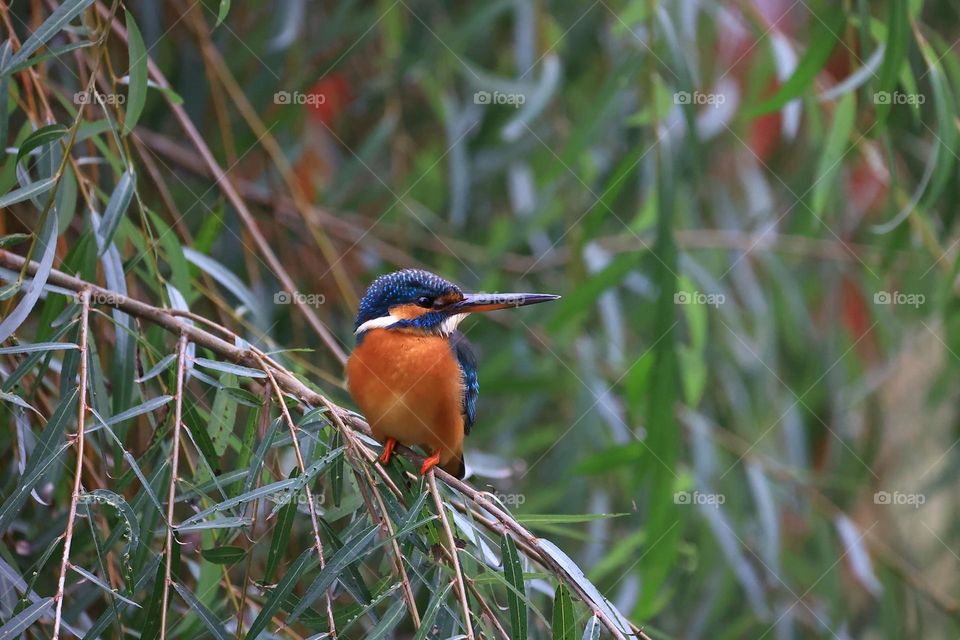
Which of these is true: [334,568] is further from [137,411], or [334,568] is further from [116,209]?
[116,209]

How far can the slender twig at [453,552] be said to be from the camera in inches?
53.7

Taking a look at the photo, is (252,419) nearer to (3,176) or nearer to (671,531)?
(3,176)

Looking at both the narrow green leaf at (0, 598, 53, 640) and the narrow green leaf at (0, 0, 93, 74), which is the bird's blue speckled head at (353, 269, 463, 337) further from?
the narrow green leaf at (0, 598, 53, 640)

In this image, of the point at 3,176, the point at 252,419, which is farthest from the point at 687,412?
the point at 3,176

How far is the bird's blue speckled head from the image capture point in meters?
2.05

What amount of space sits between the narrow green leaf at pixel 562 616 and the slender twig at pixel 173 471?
53 centimetres

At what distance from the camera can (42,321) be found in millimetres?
1847

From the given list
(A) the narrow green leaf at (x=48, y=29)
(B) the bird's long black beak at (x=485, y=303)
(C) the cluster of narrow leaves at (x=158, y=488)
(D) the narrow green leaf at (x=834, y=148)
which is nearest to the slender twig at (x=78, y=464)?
(C) the cluster of narrow leaves at (x=158, y=488)

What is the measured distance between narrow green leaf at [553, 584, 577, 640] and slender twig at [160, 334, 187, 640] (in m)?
0.53

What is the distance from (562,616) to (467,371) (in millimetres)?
724

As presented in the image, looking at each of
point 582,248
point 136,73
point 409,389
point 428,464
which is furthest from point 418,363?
point 582,248

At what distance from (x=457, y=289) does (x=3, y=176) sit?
844 millimetres

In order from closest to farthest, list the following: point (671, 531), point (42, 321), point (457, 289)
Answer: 1. point (42, 321)
2. point (457, 289)
3. point (671, 531)

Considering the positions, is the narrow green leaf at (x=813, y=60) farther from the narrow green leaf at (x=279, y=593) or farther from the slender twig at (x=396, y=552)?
the narrow green leaf at (x=279, y=593)
